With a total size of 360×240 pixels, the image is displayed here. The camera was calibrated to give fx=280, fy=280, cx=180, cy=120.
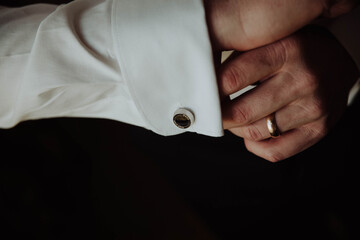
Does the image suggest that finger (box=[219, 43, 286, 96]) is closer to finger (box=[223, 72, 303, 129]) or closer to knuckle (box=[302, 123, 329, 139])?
finger (box=[223, 72, 303, 129])

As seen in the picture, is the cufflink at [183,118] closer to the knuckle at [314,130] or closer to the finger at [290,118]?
the finger at [290,118]

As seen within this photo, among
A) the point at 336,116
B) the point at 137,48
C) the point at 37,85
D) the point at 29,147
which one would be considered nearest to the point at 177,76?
the point at 137,48

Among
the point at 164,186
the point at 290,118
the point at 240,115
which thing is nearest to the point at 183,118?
the point at 240,115

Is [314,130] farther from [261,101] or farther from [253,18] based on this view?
[253,18]

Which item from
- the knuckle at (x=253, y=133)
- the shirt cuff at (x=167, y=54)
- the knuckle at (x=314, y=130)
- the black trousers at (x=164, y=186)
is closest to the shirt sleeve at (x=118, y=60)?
the shirt cuff at (x=167, y=54)

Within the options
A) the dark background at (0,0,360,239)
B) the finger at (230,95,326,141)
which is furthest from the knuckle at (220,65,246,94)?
the dark background at (0,0,360,239)

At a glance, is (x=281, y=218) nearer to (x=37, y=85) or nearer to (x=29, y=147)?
(x=37, y=85)
